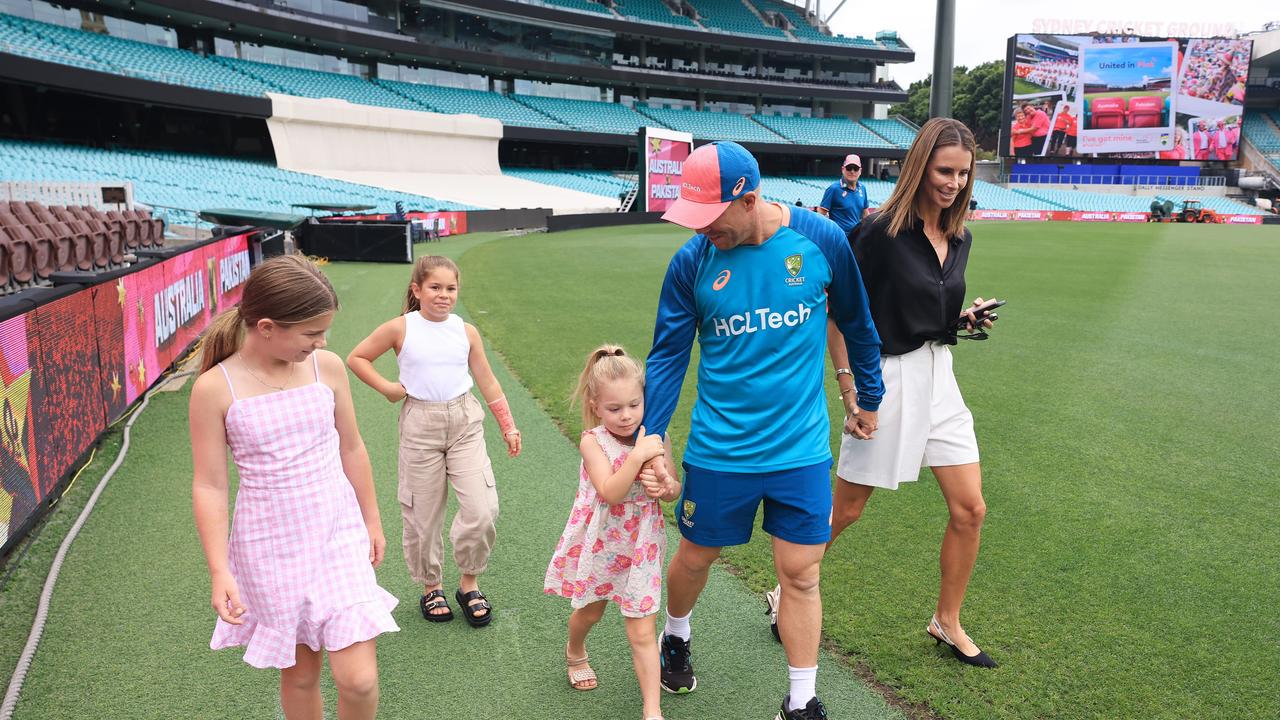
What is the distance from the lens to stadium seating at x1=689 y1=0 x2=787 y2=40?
213ft

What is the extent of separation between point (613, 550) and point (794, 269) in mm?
1273

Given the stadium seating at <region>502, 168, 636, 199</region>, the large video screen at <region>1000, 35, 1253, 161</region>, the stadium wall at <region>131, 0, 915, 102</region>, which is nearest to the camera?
the stadium wall at <region>131, 0, 915, 102</region>

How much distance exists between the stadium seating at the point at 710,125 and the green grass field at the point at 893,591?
176ft

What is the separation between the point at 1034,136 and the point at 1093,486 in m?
68.3

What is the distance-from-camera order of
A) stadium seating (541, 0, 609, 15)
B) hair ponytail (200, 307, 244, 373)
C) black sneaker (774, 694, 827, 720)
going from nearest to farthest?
hair ponytail (200, 307, 244, 373) → black sneaker (774, 694, 827, 720) → stadium seating (541, 0, 609, 15)

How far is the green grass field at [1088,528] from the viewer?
341cm

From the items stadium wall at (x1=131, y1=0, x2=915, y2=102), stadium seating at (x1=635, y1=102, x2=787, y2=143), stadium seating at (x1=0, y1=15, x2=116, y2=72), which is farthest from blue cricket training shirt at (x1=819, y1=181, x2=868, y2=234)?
stadium seating at (x1=635, y1=102, x2=787, y2=143)

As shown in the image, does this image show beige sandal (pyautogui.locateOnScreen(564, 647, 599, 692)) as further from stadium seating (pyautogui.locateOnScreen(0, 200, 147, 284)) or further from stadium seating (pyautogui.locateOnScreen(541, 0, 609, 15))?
stadium seating (pyautogui.locateOnScreen(541, 0, 609, 15))

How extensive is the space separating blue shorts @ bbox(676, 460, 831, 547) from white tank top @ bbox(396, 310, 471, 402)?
4.71 feet

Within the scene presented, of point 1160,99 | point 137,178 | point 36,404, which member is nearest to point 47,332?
point 36,404

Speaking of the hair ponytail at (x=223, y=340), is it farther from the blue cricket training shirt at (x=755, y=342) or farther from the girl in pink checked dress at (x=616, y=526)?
the blue cricket training shirt at (x=755, y=342)

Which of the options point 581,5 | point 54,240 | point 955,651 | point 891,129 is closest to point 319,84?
point 581,5

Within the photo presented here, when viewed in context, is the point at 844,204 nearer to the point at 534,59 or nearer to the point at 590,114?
the point at 590,114

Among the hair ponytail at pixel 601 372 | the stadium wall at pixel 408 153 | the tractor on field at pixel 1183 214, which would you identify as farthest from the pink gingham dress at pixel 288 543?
the tractor on field at pixel 1183 214
